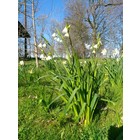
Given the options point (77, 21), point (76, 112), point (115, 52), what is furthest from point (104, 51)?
point (76, 112)

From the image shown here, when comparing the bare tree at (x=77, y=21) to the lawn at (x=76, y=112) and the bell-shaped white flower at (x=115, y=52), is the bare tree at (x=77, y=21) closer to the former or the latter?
the lawn at (x=76, y=112)

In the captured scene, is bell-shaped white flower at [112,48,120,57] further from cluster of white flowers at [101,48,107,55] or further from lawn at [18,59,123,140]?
lawn at [18,59,123,140]

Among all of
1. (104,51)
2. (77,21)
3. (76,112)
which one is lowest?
(76,112)

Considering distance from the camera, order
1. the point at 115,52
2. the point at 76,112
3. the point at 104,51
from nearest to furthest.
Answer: the point at 76,112
the point at 104,51
the point at 115,52

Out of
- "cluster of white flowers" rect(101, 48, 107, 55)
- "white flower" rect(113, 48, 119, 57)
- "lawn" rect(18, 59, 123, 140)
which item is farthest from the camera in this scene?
"white flower" rect(113, 48, 119, 57)

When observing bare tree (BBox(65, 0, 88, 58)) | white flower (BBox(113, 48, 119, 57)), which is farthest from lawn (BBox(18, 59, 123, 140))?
white flower (BBox(113, 48, 119, 57))

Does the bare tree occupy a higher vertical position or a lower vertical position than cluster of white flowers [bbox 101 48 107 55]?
higher

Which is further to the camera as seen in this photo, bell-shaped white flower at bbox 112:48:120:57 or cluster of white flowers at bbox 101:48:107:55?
bell-shaped white flower at bbox 112:48:120:57

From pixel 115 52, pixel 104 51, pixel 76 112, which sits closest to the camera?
pixel 76 112

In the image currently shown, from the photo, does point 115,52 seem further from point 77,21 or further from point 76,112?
point 76,112

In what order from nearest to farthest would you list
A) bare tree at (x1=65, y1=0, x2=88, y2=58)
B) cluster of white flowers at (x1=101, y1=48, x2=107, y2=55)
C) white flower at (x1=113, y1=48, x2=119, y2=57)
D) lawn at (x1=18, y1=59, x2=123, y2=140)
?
lawn at (x1=18, y1=59, x2=123, y2=140)
bare tree at (x1=65, y1=0, x2=88, y2=58)
cluster of white flowers at (x1=101, y1=48, x2=107, y2=55)
white flower at (x1=113, y1=48, x2=119, y2=57)

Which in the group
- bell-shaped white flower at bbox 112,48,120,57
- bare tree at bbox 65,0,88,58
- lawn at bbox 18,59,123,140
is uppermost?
bare tree at bbox 65,0,88,58

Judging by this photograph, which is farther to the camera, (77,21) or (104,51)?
(104,51)
